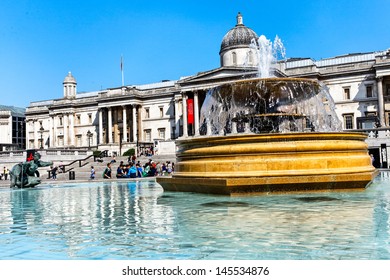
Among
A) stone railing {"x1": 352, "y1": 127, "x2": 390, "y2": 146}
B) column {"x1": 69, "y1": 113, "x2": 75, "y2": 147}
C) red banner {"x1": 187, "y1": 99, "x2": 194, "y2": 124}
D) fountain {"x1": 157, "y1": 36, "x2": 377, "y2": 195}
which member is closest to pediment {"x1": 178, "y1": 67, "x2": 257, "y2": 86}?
red banner {"x1": 187, "y1": 99, "x2": 194, "y2": 124}

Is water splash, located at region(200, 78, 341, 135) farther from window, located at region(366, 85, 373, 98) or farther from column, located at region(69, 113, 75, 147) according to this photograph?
column, located at region(69, 113, 75, 147)

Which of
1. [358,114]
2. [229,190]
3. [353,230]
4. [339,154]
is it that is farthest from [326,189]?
[358,114]

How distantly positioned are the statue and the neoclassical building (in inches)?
988

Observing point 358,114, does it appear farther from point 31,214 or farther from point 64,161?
point 31,214

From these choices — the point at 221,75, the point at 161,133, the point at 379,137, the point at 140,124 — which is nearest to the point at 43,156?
the point at 221,75

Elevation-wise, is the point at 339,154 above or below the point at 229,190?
above

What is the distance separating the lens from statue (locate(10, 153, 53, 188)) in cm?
1461

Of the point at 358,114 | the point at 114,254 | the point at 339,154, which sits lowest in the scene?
the point at 114,254

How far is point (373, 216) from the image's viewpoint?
5840 mm

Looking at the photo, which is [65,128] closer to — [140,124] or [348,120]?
[140,124]

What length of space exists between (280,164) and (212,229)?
352cm

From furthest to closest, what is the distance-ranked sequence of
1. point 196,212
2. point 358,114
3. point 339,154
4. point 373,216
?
1. point 358,114
2. point 339,154
3. point 196,212
4. point 373,216
